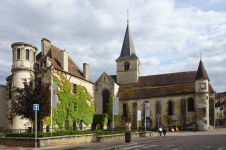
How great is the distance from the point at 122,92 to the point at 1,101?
93.6ft

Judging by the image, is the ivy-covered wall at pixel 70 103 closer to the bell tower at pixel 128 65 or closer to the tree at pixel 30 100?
the tree at pixel 30 100

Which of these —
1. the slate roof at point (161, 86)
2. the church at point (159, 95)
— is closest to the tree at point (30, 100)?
the church at point (159, 95)

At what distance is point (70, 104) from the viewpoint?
29.3 meters

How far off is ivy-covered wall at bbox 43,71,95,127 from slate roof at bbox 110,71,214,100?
1877 cm

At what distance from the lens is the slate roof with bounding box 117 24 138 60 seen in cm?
5979

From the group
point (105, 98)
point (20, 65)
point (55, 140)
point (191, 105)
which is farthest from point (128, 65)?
point (55, 140)

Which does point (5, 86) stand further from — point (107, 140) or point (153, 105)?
point (153, 105)

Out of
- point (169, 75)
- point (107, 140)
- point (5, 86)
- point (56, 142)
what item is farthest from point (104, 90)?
point (56, 142)

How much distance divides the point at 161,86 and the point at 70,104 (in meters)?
27.9

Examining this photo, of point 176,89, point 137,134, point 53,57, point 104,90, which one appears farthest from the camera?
point 104,90

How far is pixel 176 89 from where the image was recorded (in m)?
48.2

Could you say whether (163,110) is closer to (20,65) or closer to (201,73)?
(201,73)

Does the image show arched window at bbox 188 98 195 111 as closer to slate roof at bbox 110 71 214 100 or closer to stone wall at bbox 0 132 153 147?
slate roof at bbox 110 71 214 100

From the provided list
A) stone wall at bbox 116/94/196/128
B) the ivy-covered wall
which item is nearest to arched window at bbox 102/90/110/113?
stone wall at bbox 116/94/196/128
